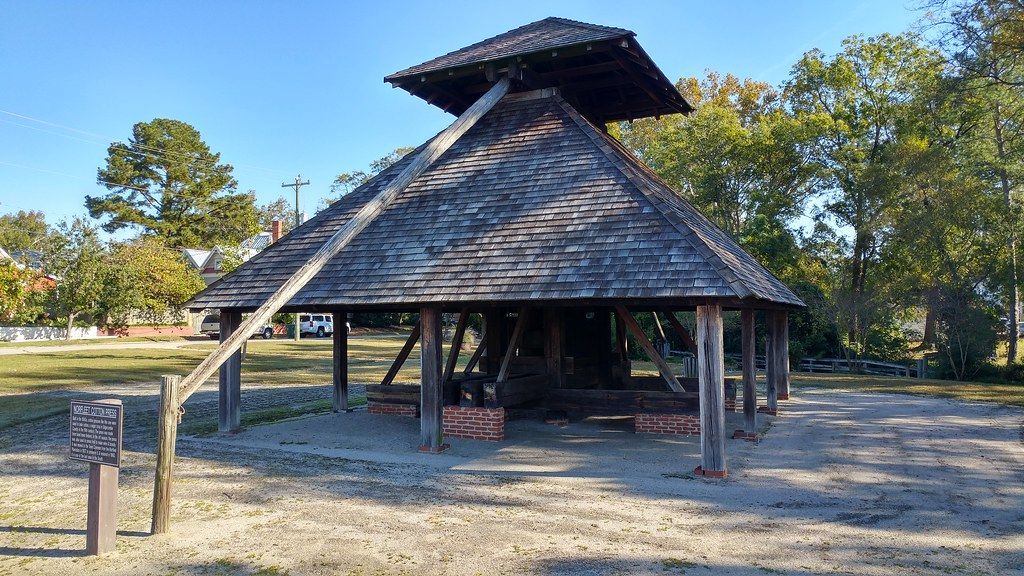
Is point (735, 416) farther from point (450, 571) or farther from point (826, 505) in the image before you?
point (450, 571)

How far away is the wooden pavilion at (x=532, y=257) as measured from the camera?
9031 millimetres

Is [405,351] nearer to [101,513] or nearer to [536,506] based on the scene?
[536,506]

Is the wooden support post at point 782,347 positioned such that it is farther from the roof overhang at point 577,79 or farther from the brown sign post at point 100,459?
the brown sign post at point 100,459

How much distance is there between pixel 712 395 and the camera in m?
8.52

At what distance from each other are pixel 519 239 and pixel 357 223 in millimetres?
2764

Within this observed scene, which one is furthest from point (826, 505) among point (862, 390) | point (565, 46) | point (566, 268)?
point (862, 390)

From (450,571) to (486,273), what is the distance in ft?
16.4

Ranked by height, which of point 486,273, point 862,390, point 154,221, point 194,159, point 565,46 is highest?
point 194,159

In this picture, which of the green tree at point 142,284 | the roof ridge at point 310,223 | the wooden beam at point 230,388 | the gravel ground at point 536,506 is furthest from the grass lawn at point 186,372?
the green tree at point 142,284

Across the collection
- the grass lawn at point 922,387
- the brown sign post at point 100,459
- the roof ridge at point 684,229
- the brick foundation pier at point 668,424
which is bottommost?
the grass lawn at point 922,387

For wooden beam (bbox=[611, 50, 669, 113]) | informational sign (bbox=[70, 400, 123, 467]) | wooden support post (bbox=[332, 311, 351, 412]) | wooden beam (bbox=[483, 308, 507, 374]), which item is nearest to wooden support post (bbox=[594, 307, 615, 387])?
wooden beam (bbox=[483, 308, 507, 374])

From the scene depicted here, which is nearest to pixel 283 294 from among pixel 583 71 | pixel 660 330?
pixel 583 71

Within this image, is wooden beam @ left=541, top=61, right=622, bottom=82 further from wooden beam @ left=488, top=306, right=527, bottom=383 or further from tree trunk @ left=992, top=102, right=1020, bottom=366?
tree trunk @ left=992, top=102, right=1020, bottom=366

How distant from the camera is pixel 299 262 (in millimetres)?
11461
